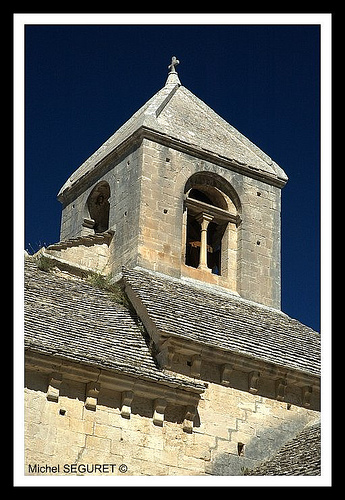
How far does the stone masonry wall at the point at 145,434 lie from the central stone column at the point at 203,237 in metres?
4.20

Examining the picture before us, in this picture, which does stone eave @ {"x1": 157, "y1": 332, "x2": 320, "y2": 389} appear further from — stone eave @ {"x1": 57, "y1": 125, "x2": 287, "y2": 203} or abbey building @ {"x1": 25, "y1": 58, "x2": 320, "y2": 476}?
stone eave @ {"x1": 57, "y1": 125, "x2": 287, "y2": 203}

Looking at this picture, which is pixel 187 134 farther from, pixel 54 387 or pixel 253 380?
pixel 54 387

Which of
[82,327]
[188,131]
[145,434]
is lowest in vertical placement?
[145,434]

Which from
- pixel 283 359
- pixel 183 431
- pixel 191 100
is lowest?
pixel 183 431

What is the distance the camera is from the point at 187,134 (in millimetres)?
18625

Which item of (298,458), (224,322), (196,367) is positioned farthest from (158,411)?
(224,322)

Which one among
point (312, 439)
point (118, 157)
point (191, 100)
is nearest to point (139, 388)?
point (312, 439)

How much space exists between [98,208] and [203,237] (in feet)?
8.13

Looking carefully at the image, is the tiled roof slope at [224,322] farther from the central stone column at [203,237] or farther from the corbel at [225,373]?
the central stone column at [203,237]

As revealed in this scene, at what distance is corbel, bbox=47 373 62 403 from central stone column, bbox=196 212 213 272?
6.00m

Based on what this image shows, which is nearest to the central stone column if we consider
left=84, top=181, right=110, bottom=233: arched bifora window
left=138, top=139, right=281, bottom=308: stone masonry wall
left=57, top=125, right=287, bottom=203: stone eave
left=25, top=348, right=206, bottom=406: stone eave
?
left=138, top=139, right=281, bottom=308: stone masonry wall

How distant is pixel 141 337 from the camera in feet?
46.1
